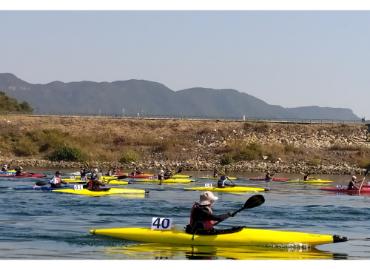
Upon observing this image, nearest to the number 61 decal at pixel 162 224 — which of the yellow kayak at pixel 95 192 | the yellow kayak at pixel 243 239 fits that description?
the yellow kayak at pixel 243 239

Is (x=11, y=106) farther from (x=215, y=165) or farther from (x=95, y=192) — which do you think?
(x=95, y=192)

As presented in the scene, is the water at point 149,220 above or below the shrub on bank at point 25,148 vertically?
below

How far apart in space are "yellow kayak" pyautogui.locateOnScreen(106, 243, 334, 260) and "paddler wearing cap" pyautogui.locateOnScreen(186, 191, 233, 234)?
52 cm

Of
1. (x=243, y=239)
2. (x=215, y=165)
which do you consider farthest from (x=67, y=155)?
(x=243, y=239)

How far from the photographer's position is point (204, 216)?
909 inches

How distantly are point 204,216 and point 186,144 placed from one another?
215 feet

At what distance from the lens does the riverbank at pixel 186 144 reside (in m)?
79.6

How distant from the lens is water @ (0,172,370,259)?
22345mm

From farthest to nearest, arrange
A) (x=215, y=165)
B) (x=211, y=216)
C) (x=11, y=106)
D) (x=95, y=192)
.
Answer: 1. (x=11, y=106)
2. (x=215, y=165)
3. (x=95, y=192)
4. (x=211, y=216)

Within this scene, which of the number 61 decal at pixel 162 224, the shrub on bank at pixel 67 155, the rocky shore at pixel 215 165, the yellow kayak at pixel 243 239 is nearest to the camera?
the yellow kayak at pixel 243 239

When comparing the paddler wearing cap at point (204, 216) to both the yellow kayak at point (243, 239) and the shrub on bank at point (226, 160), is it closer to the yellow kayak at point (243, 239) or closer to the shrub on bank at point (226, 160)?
the yellow kayak at point (243, 239)

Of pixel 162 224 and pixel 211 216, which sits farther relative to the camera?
pixel 162 224

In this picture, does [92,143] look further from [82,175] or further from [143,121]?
[82,175]

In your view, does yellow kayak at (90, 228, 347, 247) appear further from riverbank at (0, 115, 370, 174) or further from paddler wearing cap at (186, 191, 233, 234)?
riverbank at (0, 115, 370, 174)
